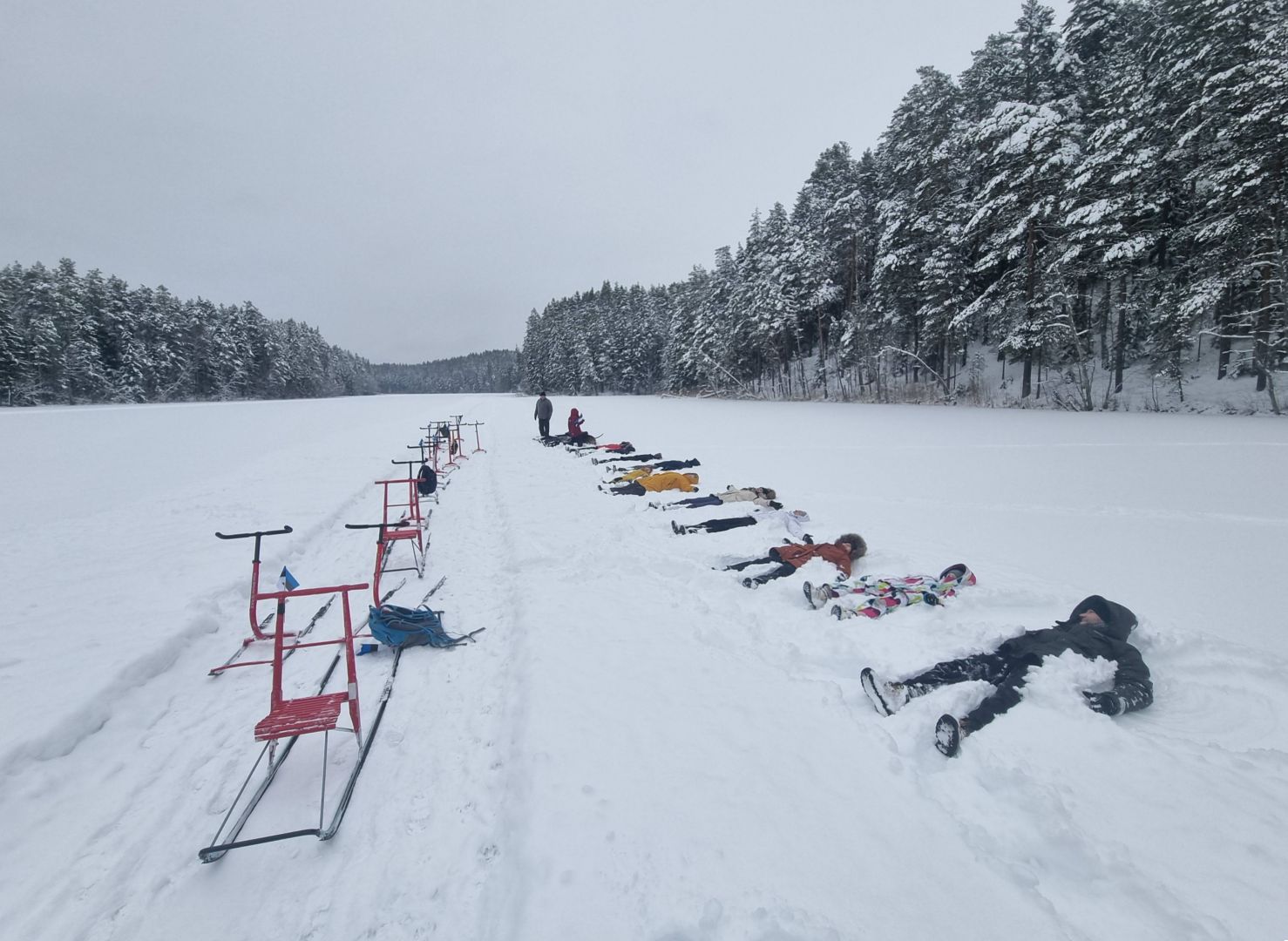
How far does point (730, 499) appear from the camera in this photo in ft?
28.3

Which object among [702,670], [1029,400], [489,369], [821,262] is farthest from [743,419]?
[489,369]

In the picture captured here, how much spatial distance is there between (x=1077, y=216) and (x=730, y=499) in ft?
62.1

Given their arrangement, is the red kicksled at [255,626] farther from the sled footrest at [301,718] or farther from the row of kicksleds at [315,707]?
the sled footrest at [301,718]

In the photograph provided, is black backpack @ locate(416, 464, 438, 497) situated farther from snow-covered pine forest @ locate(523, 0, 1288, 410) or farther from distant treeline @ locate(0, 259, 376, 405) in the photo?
distant treeline @ locate(0, 259, 376, 405)

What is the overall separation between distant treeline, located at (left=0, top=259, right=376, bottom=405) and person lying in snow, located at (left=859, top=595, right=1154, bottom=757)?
64.8m

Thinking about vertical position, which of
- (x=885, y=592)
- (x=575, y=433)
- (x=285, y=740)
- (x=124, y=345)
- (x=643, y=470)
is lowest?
(x=285, y=740)

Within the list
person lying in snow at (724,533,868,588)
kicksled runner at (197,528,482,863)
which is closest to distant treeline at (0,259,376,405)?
kicksled runner at (197,528,482,863)

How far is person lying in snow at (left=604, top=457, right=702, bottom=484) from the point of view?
10.7 meters

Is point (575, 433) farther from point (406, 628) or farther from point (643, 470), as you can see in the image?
point (406, 628)

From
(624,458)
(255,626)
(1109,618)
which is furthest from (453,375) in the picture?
(1109,618)

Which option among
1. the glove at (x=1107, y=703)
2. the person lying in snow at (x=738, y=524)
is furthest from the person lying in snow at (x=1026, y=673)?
the person lying in snow at (x=738, y=524)

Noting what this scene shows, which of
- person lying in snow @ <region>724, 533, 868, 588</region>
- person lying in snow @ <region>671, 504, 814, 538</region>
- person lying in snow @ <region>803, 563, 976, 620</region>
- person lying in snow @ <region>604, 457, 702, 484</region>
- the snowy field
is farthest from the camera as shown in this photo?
person lying in snow @ <region>604, 457, 702, 484</region>

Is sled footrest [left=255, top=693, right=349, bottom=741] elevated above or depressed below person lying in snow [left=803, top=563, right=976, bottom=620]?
above

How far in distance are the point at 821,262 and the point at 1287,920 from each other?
36.6 m
